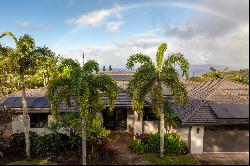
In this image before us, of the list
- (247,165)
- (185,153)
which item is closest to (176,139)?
(185,153)

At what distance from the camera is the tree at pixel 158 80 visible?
70.9 feet

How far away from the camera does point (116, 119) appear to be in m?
31.4

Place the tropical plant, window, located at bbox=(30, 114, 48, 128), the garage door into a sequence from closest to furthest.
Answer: the garage door, the tropical plant, window, located at bbox=(30, 114, 48, 128)

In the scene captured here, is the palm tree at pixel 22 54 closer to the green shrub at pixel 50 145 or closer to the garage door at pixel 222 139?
the green shrub at pixel 50 145

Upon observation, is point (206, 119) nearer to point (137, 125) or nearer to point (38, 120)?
point (137, 125)

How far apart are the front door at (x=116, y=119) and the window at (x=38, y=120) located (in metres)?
5.54

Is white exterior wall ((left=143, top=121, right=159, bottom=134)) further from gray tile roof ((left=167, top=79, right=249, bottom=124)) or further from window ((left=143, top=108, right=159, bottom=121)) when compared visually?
gray tile roof ((left=167, top=79, right=249, bottom=124))

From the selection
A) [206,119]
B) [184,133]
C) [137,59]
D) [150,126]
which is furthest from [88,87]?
[150,126]

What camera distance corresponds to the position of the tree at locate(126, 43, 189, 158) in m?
21.6

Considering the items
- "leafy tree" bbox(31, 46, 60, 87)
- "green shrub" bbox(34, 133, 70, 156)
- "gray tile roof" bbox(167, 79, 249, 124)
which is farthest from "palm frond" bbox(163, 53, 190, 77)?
"green shrub" bbox(34, 133, 70, 156)

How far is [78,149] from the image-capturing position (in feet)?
79.9

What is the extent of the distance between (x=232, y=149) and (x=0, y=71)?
1664cm

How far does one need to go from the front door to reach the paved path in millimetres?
858

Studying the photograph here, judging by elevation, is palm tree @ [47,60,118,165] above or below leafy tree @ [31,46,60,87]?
below
